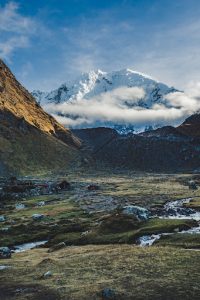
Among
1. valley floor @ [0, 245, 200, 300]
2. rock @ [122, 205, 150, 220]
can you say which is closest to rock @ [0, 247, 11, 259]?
valley floor @ [0, 245, 200, 300]

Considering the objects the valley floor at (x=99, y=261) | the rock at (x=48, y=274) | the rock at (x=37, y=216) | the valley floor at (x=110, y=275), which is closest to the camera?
the valley floor at (x=110, y=275)

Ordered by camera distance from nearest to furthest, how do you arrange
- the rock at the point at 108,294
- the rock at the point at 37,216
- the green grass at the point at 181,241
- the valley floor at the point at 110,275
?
the rock at the point at 108,294
the valley floor at the point at 110,275
the green grass at the point at 181,241
the rock at the point at 37,216

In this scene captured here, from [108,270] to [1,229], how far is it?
133ft

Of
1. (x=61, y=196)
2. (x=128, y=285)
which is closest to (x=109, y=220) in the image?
(x=128, y=285)

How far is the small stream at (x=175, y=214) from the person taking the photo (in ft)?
193

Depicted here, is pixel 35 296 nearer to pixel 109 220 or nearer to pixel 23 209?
pixel 109 220

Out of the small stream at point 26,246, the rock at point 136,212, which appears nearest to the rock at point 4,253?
the small stream at point 26,246

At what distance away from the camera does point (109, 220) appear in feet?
231

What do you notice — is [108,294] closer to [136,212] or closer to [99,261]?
[99,261]

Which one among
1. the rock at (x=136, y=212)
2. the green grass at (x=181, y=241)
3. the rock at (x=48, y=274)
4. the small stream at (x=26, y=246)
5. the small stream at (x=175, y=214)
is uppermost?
the rock at (x=136, y=212)

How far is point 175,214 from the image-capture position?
85812mm

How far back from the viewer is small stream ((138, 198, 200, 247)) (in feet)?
193

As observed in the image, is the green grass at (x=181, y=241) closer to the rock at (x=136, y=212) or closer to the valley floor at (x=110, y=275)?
the valley floor at (x=110, y=275)

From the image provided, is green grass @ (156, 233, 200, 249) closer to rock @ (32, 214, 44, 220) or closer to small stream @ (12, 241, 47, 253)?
small stream @ (12, 241, 47, 253)
